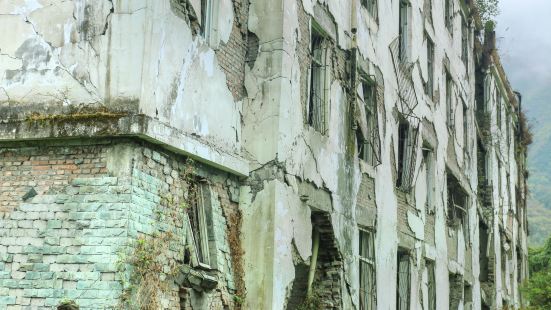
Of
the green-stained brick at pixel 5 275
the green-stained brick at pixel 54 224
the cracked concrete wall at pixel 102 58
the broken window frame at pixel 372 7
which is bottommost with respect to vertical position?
the green-stained brick at pixel 5 275

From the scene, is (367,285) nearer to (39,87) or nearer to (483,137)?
(39,87)

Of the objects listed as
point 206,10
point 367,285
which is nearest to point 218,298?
point 206,10

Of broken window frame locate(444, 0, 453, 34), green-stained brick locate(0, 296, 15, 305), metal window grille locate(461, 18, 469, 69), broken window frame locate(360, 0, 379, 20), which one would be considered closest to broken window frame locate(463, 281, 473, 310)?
metal window grille locate(461, 18, 469, 69)

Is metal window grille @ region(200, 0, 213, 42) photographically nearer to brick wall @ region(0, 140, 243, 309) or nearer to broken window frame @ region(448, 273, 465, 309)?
brick wall @ region(0, 140, 243, 309)

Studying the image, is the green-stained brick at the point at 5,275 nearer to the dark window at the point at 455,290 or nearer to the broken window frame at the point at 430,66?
the broken window frame at the point at 430,66

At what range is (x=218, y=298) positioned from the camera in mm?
8391

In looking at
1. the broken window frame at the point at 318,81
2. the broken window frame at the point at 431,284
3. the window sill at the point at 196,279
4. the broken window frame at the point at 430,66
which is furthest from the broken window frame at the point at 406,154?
the window sill at the point at 196,279

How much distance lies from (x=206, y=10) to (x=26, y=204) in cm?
316

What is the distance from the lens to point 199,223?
838cm

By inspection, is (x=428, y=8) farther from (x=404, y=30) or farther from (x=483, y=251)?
(x=483, y=251)

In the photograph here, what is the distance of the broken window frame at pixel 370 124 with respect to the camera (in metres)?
→ 12.5

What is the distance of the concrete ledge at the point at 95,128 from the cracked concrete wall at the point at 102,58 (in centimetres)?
14

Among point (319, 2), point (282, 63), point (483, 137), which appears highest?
point (483, 137)

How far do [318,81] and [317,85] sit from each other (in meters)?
0.07
